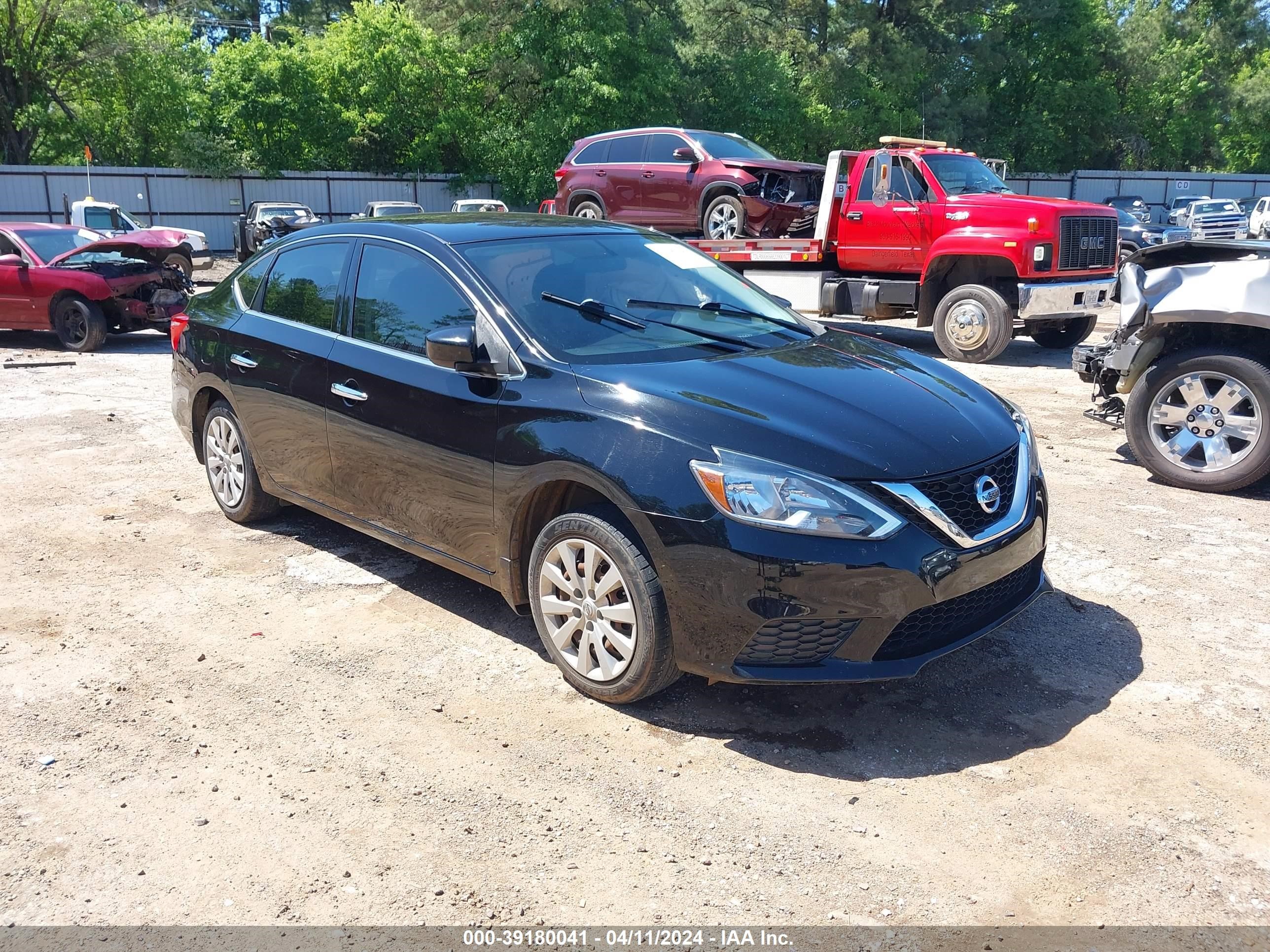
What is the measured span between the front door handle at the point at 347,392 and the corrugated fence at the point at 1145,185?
144 feet

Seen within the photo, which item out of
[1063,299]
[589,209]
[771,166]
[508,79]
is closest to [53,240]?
[589,209]

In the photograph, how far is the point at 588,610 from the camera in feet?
12.8

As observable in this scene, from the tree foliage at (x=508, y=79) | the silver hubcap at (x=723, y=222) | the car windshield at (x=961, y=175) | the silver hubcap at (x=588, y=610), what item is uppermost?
the tree foliage at (x=508, y=79)

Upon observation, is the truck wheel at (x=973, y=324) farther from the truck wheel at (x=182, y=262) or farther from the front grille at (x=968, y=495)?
the truck wheel at (x=182, y=262)

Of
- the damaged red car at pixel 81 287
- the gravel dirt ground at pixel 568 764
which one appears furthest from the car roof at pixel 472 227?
the damaged red car at pixel 81 287

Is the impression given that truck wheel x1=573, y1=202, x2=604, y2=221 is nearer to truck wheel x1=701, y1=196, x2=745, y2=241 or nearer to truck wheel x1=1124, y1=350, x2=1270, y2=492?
truck wheel x1=701, y1=196, x2=745, y2=241

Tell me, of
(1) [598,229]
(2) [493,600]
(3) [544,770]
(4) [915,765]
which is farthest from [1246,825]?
(1) [598,229]

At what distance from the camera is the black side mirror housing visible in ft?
13.5

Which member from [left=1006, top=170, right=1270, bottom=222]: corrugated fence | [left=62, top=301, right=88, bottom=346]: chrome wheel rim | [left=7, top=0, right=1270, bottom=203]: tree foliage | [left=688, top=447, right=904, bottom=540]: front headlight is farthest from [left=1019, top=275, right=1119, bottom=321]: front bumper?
[left=1006, top=170, right=1270, bottom=222]: corrugated fence

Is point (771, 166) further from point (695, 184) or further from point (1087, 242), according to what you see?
point (1087, 242)

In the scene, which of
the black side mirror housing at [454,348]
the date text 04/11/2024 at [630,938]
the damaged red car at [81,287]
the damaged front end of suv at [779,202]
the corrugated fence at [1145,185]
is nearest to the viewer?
the date text 04/11/2024 at [630,938]

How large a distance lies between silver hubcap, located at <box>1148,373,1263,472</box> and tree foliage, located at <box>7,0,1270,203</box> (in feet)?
90.2

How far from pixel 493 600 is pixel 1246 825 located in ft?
10.4

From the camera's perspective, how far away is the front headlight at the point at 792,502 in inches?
135
